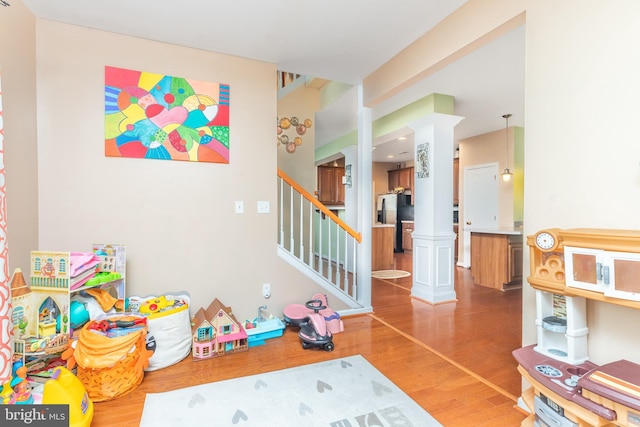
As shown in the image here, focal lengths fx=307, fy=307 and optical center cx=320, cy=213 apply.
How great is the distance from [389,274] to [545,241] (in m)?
4.08

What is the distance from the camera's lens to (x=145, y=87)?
2.47m

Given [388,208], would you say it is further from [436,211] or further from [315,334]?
[315,334]

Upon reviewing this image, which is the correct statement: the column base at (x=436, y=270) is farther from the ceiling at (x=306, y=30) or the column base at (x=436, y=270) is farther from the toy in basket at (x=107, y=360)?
the toy in basket at (x=107, y=360)

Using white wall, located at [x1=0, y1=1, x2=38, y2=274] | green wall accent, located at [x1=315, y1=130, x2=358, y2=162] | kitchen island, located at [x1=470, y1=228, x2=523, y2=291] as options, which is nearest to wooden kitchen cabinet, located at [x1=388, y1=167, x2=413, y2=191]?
green wall accent, located at [x1=315, y1=130, x2=358, y2=162]

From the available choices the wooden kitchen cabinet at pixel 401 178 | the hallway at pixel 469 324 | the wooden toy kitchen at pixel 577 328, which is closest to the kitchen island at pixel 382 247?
the hallway at pixel 469 324

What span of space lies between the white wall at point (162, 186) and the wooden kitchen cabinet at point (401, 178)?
561 centimetres

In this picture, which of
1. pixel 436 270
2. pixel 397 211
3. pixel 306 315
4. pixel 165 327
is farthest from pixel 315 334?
pixel 397 211

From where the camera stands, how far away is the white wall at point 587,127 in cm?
128

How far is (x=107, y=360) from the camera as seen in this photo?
180 cm

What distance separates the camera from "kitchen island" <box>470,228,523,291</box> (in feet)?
14.2

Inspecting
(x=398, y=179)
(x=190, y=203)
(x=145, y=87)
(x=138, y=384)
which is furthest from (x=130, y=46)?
(x=398, y=179)

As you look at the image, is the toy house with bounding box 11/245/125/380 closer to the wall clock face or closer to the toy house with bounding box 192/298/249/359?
the toy house with bounding box 192/298/249/359

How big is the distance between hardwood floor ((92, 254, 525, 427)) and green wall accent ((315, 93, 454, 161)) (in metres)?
2.43

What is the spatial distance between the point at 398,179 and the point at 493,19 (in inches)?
261
